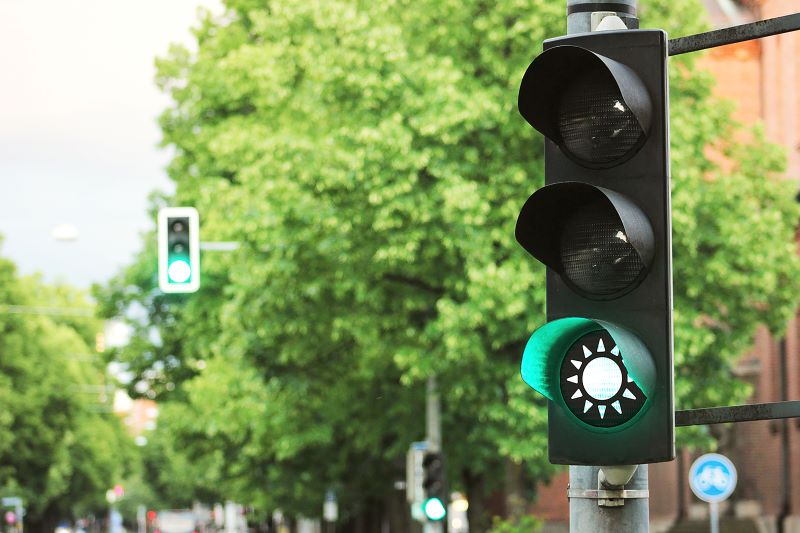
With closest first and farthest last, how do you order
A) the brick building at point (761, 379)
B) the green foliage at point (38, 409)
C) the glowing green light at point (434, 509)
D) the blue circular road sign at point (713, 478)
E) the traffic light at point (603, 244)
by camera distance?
the traffic light at point (603, 244)
the blue circular road sign at point (713, 478)
the glowing green light at point (434, 509)
the brick building at point (761, 379)
the green foliage at point (38, 409)

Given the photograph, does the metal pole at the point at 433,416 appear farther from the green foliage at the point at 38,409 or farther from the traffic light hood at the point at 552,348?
the green foliage at the point at 38,409

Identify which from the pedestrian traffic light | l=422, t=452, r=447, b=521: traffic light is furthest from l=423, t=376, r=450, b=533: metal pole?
the pedestrian traffic light

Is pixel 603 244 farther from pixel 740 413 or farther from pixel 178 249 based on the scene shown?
pixel 178 249

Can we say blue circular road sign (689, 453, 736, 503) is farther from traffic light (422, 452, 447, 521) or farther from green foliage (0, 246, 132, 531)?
green foliage (0, 246, 132, 531)

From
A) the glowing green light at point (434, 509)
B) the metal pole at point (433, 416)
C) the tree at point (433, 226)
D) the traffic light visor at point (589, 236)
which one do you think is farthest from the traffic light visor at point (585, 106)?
the metal pole at point (433, 416)

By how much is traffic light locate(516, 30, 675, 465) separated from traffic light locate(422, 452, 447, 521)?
1829 cm

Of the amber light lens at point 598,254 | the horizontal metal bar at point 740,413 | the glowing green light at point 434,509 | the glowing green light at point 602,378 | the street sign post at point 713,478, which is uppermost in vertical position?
the amber light lens at point 598,254

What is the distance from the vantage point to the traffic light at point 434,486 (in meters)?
22.6

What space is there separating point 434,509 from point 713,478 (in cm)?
385

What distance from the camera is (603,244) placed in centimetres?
455

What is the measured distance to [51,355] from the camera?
253 feet

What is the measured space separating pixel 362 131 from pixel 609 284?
1843 cm

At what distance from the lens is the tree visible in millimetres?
22969

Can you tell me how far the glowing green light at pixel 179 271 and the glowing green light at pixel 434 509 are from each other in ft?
21.5
